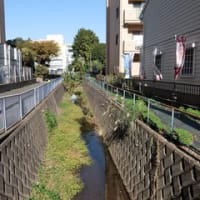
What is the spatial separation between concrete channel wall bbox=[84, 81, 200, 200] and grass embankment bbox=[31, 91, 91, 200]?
1.48m

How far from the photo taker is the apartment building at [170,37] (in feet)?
42.5

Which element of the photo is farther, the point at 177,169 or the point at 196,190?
the point at 177,169

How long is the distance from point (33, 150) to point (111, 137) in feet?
13.4

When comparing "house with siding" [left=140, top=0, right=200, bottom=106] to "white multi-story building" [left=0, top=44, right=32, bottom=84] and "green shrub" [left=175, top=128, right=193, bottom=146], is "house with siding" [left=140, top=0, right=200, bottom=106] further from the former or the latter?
"white multi-story building" [left=0, top=44, right=32, bottom=84]

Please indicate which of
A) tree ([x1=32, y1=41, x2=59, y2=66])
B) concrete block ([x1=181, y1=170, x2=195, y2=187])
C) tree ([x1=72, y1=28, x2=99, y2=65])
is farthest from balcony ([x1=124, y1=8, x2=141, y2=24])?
tree ([x1=32, y1=41, x2=59, y2=66])

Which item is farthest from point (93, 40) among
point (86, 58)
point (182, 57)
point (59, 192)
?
point (59, 192)

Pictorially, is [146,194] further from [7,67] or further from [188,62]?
[7,67]

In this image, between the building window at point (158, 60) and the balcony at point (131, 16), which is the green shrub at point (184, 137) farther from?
the balcony at point (131, 16)

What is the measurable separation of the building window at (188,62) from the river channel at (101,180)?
16.1 feet

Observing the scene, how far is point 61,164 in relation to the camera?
408 inches

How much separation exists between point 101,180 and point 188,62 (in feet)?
22.4

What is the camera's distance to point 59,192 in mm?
8266

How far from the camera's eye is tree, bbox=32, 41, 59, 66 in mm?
76125

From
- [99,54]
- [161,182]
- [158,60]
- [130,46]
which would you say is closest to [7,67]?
[130,46]
